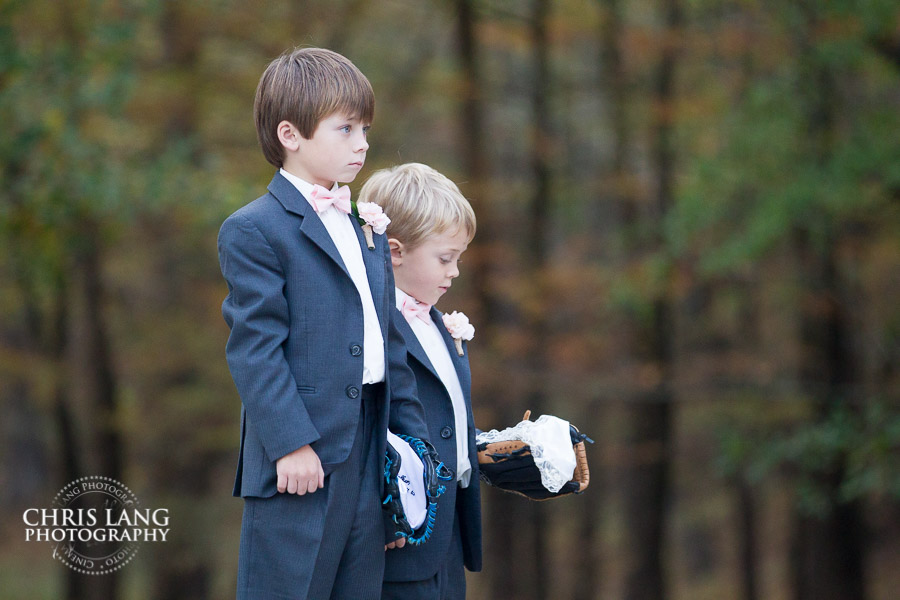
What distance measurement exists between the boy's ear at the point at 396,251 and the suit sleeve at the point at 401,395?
19cm

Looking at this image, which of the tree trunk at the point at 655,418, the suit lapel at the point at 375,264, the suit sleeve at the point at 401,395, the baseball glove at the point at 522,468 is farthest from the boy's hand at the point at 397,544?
the tree trunk at the point at 655,418

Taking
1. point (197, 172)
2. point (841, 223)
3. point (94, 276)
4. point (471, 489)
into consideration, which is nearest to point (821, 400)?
point (841, 223)

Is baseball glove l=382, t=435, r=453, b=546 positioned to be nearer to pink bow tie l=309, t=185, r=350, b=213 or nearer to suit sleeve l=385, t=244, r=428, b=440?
suit sleeve l=385, t=244, r=428, b=440

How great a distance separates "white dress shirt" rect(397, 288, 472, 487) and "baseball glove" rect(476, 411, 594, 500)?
7 cm

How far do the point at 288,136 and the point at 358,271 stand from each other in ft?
1.24

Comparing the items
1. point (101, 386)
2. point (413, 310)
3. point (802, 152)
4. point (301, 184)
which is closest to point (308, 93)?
point (301, 184)

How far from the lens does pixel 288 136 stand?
236 centimetres

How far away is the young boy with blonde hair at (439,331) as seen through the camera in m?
2.61

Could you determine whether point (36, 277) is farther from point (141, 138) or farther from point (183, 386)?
point (183, 386)

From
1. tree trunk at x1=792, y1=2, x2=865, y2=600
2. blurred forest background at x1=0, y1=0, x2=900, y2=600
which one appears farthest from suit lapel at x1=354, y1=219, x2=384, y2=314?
tree trunk at x1=792, y1=2, x2=865, y2=600

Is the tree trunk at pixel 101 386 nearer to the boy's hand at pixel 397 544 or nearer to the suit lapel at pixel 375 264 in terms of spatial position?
the suit lapel at pixel 375 264

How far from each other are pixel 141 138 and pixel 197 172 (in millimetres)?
1562

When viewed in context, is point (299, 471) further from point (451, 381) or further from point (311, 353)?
point (451, 381)

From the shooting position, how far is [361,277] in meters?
2.39
